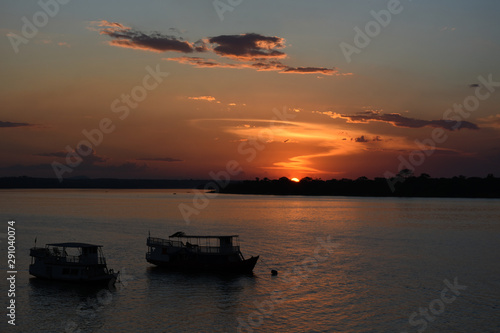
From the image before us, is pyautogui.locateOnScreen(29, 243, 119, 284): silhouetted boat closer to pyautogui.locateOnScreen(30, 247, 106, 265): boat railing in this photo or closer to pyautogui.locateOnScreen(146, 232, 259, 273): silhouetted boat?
pyautogui.locateOnScreen(30, 247, 106, 265): boat railing

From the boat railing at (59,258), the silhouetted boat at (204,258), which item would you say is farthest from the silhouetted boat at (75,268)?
the silhouetted boat at (204,258)

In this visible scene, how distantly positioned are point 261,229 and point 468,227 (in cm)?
6429

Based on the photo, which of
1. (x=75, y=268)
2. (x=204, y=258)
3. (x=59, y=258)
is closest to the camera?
(x=75, y=268)

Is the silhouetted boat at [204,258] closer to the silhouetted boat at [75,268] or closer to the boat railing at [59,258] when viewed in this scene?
the silhouetted boat at [75,268]

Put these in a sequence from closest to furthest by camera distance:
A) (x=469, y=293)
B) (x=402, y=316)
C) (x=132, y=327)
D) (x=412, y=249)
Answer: (x=132, y=327) < (x=402, y=316) < (x=469, y=293) < (x=412, y=249)

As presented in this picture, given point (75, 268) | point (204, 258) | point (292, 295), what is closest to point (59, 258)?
point (75, 268)

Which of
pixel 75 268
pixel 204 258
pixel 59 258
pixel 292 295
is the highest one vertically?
pixel 59 258

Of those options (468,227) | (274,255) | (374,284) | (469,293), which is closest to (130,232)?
(274,255)

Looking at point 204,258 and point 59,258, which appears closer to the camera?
point 59,258

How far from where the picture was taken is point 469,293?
56.0 metres

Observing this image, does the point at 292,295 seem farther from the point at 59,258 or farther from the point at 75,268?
the point at 59,258

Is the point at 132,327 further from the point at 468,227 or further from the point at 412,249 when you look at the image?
the point at 468,227

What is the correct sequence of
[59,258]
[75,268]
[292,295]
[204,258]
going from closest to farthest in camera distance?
1. [292,295]
2. [75,268]
3. [59,258]
4. [204,258]

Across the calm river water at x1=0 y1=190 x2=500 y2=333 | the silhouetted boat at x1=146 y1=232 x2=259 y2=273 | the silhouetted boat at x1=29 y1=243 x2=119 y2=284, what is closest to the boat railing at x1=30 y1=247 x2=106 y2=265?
the silhouetted boat at x1=29 y1=243 x2=119 y2=284
